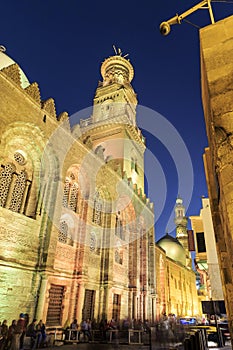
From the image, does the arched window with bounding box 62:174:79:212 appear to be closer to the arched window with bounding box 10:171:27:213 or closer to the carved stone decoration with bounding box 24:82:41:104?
the arched window with bounding box 10:171:27:213

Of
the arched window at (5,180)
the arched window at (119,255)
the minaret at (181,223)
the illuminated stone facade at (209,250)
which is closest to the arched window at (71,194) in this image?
the arched window at (5,180)

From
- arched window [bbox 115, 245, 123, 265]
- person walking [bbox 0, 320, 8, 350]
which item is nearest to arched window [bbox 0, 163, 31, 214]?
person walking [bbox 0, 320, 8, 350]

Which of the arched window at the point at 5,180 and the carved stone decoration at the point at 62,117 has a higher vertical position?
the carved stone decoration at the point at 62,117

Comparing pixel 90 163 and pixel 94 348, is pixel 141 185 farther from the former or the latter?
pixel 94 348

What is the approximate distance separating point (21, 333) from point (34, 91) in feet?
35.4

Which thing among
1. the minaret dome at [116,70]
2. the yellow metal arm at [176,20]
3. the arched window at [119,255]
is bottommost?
the arched window at [119,255]

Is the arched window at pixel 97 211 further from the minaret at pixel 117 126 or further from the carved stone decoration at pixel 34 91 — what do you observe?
the minaret at pixel 117 126

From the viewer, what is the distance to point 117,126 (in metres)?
27.7

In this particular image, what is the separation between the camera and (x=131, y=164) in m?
27.1

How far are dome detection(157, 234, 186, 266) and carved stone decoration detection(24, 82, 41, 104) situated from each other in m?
28.7

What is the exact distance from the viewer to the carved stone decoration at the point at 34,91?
1205 centimetres

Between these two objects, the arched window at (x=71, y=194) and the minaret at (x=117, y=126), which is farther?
the minaret at (x=117, y=126)

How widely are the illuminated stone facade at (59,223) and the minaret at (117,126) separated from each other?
791cm

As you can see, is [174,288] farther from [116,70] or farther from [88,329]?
[116,70]
